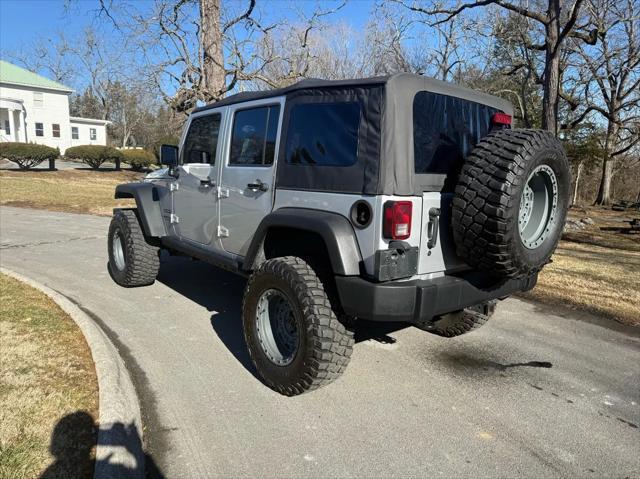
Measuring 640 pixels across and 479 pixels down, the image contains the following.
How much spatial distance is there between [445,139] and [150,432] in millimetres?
2687

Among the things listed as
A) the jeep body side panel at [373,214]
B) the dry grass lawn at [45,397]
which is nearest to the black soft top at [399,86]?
the jeep body side panel at [373,214]

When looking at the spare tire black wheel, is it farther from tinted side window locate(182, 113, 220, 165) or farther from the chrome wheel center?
tinted side window locate(182, 113, 220, 165)

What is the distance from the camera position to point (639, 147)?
30906 mm

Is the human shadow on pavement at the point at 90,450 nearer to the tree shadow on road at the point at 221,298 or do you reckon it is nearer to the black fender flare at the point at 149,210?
the tree shadow on road at the point at 221,298

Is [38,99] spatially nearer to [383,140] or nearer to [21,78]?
[21,78]

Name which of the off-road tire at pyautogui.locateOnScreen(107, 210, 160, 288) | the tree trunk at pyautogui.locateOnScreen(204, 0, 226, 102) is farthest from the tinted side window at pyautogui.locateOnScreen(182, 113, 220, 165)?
the tree trunk at pyautogui.locateOnScreen(204, 0, 226, 102)

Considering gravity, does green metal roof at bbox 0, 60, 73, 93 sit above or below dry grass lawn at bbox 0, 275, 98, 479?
above

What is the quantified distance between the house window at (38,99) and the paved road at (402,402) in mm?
42949

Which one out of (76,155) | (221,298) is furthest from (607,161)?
(76,155)

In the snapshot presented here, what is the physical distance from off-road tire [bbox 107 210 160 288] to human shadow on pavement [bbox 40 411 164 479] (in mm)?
2892

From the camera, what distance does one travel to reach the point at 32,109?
39.9m

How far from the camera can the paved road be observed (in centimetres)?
263

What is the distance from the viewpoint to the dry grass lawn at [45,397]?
2.45 m

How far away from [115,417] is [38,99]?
4592cm
